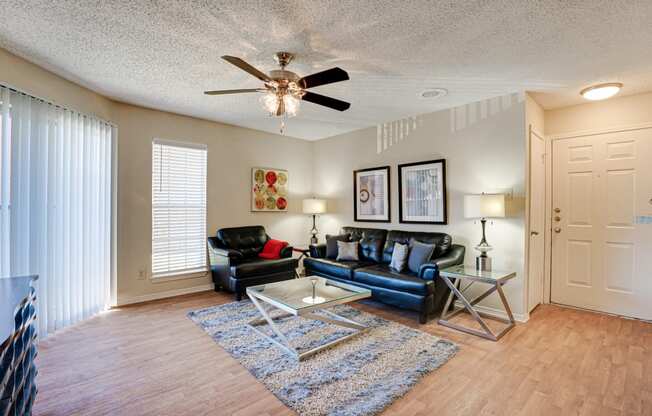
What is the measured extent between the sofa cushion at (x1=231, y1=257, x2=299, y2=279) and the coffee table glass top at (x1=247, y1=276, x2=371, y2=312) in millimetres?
809

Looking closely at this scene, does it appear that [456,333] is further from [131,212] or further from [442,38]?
[131,212]

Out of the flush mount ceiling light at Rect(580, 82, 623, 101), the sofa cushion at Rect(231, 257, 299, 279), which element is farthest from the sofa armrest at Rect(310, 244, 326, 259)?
the flush mount ceiling light at Rect(580, 82, 623, 101)

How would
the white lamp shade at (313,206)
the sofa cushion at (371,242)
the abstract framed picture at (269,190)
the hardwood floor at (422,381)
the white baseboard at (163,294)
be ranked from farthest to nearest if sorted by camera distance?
the white lamp shade at (313,206) < the abstract framed picture at (269,190) < the sofa cushion at (371,242) < the white baseboard at (163,294) < the hardwood floor at (422,381)

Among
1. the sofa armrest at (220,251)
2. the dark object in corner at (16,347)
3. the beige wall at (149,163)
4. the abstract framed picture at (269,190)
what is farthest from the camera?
the abstract framed picture at (269,190)

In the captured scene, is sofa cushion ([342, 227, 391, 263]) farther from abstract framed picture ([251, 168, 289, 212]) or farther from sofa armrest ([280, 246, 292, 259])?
abstract framed picture ([251, 168, 289, 212])

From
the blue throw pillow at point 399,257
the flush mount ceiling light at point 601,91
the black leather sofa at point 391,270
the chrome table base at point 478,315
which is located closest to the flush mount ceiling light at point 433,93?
the flush mount ceiling light at point 601,91

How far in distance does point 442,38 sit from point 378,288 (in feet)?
8.34

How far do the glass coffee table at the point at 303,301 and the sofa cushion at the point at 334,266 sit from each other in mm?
634

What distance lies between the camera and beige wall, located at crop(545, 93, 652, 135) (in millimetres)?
3422

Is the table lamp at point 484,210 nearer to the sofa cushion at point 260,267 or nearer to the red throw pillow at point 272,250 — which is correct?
the sofa cushion at point 260,267

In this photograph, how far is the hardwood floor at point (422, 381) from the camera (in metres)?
1.94

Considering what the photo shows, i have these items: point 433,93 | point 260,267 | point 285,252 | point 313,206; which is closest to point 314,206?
point 313,206

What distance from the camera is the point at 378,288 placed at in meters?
3.58

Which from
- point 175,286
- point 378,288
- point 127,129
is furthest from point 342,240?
point 127,129
